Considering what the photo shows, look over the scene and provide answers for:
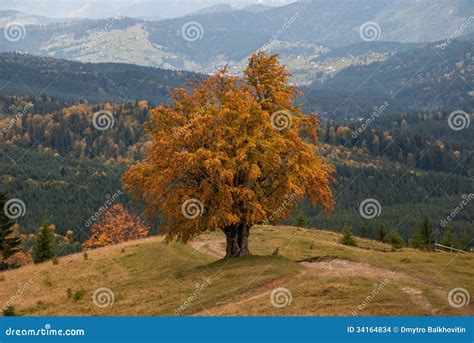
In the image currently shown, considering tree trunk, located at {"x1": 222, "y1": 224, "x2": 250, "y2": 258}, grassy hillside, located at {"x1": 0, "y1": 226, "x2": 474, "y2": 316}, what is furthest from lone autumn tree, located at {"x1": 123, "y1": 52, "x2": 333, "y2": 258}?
grassy hillside, located at {"x1": 0, "y1": 226, "x2": 474, "y2": 316}

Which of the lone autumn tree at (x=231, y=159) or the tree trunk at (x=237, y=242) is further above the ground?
the lone autumn tree at (x=231, y=159)

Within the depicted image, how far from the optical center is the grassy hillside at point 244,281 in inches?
1330

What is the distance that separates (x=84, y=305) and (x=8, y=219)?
46936 mm

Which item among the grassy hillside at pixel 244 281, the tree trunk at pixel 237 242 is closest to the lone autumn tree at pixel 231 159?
the tree trunk at pixel 237 242

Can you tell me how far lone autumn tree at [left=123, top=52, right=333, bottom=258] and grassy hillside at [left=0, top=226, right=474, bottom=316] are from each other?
4188 mm

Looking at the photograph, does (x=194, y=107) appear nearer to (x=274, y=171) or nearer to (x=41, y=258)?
(x=274, y=171)

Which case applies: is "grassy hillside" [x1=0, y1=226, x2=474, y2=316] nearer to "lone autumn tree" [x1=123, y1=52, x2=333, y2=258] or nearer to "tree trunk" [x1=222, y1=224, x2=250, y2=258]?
"tree trunk" [x1=222, y1=224, x2=250, y2=258]

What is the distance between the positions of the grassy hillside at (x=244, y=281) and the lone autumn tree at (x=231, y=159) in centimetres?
419

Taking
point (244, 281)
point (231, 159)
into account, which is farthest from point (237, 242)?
point (244, 281)

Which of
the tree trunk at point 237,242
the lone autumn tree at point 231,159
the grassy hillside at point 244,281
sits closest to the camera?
the grassy hillside at point 244,281

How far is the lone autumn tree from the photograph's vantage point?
43.5m

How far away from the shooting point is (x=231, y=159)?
43.7 m

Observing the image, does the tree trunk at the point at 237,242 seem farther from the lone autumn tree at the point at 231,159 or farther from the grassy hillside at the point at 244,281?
the grassy hillside at the point at 244,281

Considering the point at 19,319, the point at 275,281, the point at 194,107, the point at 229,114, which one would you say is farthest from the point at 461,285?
the point at 19,319
